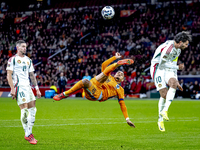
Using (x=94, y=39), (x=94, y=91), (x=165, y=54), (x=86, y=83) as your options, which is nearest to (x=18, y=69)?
(x=86, y=83)

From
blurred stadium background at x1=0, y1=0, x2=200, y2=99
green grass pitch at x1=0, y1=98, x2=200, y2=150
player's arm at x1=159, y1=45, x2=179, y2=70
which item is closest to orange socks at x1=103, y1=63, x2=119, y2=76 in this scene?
player's arm at x1=159, y1=45, x2=179, y2=70

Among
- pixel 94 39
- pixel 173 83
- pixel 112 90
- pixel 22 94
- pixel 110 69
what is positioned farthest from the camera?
pixel 94 39

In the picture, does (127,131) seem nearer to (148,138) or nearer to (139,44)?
(148,138)

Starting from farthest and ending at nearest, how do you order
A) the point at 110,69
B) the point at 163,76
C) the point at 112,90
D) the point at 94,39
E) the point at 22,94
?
the point at 94,39 < the point at 112,90 < the point at 110,69 < the point at 163,76 < the point at 22,94

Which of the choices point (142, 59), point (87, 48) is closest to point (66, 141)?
point (142, 59)

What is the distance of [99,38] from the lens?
1166 inches

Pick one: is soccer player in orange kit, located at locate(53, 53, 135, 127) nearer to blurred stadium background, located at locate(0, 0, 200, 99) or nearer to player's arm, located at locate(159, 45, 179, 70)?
player's arm, located at locate(159, 45, 179, 70)

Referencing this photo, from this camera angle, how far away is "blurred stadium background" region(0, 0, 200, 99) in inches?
976

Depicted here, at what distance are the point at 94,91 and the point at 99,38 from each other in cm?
2179

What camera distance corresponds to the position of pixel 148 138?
7492mm

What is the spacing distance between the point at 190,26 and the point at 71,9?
13.3 m

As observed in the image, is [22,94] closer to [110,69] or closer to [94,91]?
[94,91]

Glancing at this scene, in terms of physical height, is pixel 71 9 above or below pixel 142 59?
above

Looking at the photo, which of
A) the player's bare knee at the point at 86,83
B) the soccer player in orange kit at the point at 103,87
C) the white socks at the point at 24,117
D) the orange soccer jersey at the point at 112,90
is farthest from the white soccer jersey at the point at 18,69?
the orange soccer jersey at the point at 112,90
